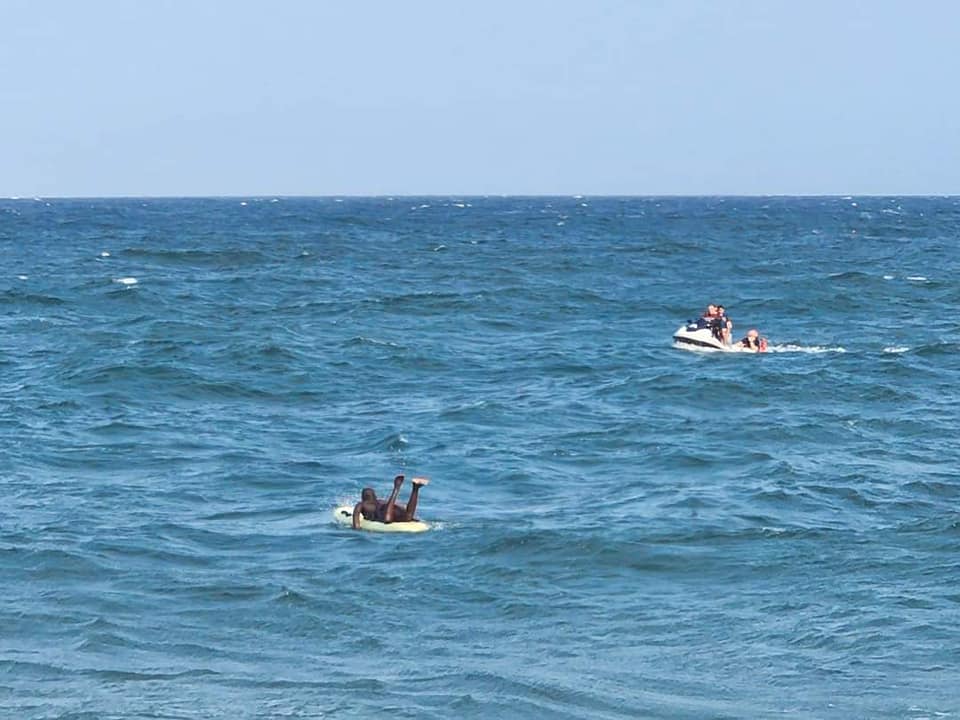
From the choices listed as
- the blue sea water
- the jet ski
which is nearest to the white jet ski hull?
the jet ski

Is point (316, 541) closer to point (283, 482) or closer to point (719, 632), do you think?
point (283, 482)

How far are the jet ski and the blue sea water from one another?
746 millimetres

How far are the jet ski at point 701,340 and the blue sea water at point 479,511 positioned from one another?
0.75m

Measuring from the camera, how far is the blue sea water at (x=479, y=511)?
17.2 m

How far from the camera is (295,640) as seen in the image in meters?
18.7

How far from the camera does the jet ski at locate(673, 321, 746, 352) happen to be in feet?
145

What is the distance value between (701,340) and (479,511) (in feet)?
66.0

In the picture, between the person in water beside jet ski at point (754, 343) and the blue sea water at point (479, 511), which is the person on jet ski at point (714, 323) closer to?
the person in water beside jet ski at point (754, 343)

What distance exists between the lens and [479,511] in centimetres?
2555

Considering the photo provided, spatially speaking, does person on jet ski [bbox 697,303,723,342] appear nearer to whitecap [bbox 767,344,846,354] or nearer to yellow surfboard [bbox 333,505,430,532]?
whitecap [bbox 767,344,846,354]

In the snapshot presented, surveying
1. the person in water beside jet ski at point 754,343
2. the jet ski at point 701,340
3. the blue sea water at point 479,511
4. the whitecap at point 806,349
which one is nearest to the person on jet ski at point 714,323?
the jet ski at point 701,340

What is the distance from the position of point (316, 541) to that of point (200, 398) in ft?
46.2

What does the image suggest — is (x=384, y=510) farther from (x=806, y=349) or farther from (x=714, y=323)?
(x=806, y=349)

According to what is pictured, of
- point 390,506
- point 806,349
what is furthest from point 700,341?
point 390,506
